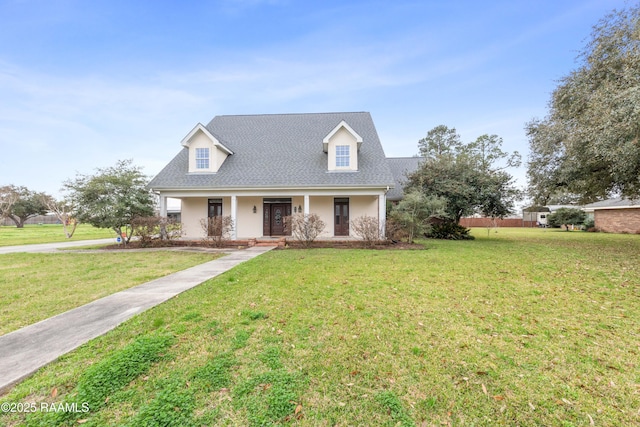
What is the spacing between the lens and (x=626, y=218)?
21406 mm

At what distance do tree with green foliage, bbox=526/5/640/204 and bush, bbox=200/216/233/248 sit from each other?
14.8 metres

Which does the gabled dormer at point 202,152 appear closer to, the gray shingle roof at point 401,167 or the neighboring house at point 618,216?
the gray shingle roof at point 401,167

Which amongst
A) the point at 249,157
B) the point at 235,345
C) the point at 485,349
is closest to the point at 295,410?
the point at 235,345

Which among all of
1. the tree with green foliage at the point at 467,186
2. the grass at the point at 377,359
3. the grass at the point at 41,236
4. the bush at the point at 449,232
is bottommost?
the grass at the point at 377,359

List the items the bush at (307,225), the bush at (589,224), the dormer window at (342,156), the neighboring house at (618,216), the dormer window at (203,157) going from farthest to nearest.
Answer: the bush at (589,224), the neighboring house at (618,216), the dormer window at (203,157), the dormer window at (342,156), the bush at (307,225)

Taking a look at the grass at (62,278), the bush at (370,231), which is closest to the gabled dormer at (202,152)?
the grass at (62,278)

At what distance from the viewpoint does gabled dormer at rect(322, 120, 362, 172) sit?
14094 millimetres

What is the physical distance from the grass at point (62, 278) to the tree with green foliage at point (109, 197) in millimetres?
2335

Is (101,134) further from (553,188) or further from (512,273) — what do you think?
(553,188)

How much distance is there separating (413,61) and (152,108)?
1931 cm

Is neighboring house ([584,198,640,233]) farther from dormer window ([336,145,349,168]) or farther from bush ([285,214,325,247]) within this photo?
bush ([285,214,325,247])

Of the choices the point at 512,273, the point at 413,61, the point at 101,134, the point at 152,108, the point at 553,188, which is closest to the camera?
the point at 512,273

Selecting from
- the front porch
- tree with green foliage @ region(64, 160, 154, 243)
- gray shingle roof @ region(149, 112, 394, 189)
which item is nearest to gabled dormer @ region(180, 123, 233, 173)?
gray shingle roof @ region(149, 112, 394, 189)

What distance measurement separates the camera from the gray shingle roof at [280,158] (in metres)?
13.4
